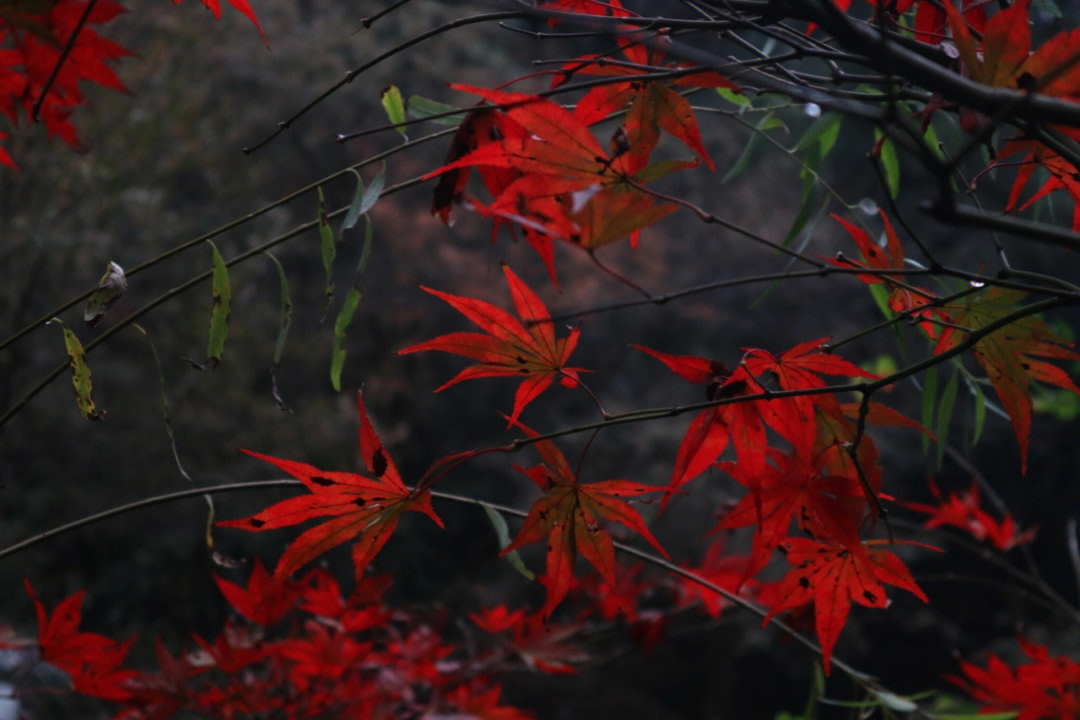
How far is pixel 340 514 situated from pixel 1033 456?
9.09ft

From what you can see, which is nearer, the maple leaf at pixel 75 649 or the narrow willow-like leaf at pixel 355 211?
the narrow willow-like leaf at pixel 355 211

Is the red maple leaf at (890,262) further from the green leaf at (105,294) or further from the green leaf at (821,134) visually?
the green leaf at (105,294)

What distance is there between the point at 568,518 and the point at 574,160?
7.3 inches

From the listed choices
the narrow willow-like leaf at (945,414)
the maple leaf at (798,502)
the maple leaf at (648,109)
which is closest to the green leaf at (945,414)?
the narrow willow-like leaf at (945,414)

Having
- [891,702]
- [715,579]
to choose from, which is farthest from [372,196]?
[715,579]

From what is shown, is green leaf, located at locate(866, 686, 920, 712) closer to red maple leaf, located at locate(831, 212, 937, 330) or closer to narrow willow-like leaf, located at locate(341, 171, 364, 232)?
red maple leaf, located at locate(831, 212, 937, 330)

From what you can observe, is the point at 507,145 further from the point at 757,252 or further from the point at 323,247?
the point at 757,252

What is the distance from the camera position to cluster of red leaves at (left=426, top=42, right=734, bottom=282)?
0.93 ft

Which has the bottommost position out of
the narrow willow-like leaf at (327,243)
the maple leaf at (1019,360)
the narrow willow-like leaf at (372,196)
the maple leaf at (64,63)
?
the maple leaf at (1019,360)

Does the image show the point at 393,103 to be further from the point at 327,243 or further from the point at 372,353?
the point at 372,353

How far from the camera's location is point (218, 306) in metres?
0.41

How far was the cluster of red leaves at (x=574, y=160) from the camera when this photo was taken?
0.93ft

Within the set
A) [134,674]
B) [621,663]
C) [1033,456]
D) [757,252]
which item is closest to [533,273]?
[757,252]

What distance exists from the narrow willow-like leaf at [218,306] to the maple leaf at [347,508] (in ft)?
0.23
